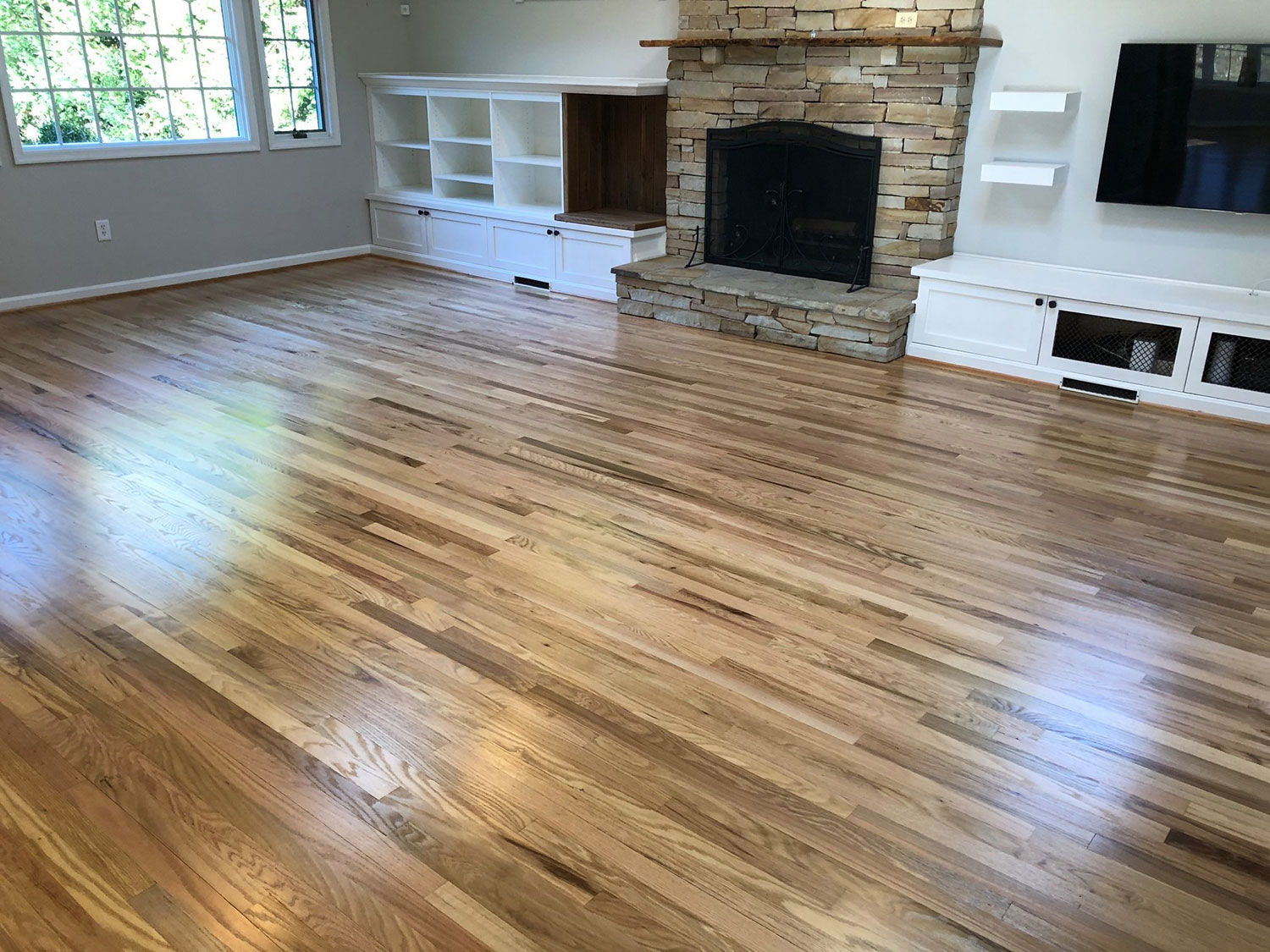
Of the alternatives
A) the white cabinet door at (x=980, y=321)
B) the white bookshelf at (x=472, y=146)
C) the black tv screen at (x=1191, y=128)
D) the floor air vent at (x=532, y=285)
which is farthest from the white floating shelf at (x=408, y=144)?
the black tv screen at (x=1191, y=128)

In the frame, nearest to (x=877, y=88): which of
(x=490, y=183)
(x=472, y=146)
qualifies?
(x=490, y=183)

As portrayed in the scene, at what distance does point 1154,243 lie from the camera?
14.7ft

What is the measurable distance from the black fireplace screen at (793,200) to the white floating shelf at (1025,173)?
1.93ft

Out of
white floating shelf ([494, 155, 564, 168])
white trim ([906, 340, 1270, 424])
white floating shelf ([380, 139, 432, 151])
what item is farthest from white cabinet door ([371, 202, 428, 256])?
white trim ([906, 340, 1270, 424])

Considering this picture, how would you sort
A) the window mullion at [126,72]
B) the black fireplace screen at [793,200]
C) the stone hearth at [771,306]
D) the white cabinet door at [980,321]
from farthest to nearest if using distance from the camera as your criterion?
1. the window mullion at [126,72]
2. the black fireplace screen at [793,200]
3. the stone hearth at [771,306]
4. the white cabinet door at [980,321]

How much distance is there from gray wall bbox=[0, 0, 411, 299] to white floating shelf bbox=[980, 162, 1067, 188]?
453 cm

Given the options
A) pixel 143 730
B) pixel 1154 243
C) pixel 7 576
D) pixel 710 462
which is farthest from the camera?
pixel 1154 243

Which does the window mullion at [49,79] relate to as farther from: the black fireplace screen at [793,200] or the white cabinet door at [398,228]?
the black fireplace screen at [793,200]

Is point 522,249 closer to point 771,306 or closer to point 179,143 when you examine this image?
point 771,306

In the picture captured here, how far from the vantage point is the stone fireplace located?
4.74 meters

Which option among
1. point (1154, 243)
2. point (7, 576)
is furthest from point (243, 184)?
point (1154, 243)

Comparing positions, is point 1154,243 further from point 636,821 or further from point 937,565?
point 636,821

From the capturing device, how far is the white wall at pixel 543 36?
590cm

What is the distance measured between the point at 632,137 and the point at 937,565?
4.21m
